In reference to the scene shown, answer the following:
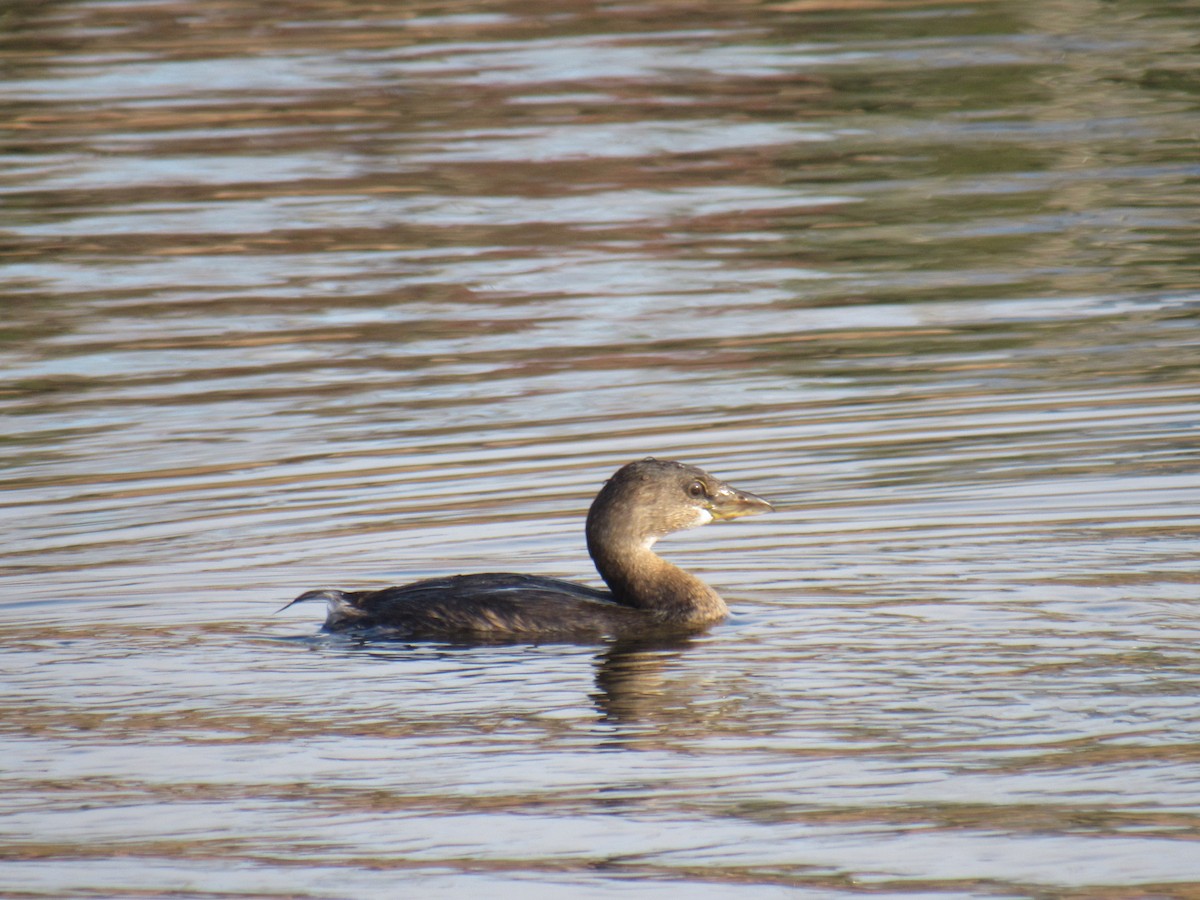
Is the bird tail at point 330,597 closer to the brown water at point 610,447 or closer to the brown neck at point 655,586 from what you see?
the brown water at point 610,447

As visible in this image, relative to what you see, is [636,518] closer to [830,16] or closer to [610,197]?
[610,197]

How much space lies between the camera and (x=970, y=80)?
24234mm

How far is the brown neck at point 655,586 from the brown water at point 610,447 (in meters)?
0.19

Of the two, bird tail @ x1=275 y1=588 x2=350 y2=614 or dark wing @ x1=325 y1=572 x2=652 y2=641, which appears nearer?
dark wing @ x1=325 y1=572 x2=652 y2=641

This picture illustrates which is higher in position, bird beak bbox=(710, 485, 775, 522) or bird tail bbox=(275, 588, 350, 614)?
bird beak bbox=(710, 485, 775, 522)

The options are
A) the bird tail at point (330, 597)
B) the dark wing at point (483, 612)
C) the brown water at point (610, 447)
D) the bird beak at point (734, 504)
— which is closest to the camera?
the brown water at point (610, 447)

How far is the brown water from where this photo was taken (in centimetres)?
686

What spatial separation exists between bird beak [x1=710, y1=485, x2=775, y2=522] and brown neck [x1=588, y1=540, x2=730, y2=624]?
1.43 ft

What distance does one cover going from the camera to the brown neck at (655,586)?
935 cm

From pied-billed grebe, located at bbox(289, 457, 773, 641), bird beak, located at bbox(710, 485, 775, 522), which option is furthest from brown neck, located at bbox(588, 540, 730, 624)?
bird beak, located at bbox(710, 485, 775, 522)

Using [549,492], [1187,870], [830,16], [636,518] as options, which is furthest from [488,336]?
[830,16]

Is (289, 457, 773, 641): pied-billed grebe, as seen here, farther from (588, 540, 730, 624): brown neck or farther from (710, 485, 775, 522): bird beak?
(710, 485, 775, 522): bird beak

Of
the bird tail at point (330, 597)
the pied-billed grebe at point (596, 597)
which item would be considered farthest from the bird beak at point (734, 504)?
the bird tail at point (330, 597)

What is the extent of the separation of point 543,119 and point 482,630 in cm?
1464
